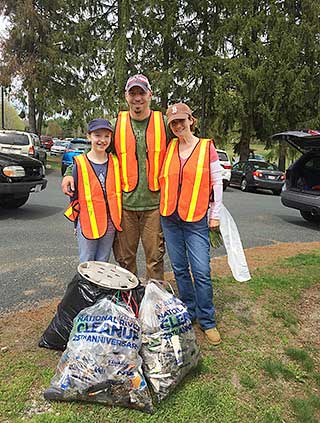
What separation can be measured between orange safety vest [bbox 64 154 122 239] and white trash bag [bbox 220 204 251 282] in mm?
814

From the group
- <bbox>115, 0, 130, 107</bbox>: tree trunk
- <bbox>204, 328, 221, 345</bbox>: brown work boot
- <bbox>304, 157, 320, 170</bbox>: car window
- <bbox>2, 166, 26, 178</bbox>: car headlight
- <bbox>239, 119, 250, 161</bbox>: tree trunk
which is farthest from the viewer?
<bbox>239, 119, 250, 161</bbox>: tree trunk

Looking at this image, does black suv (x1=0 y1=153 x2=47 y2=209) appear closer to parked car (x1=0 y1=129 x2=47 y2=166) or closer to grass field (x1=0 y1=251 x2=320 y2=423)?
grass field (x1=0 y1=251 x2=320 y2=423)

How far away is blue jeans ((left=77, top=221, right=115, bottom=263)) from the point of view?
9.93ft

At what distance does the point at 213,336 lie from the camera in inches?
122

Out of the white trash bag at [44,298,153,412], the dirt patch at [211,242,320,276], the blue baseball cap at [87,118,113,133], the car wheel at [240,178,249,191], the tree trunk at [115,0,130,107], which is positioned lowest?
the car wheel at [240,178,249,191]

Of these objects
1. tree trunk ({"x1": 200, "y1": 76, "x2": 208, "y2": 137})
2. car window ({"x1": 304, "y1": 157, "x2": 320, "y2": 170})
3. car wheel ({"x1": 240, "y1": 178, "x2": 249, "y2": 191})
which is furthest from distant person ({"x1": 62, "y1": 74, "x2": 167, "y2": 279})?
tree trunk ({"x1": 200, "y1": 76, "x2": 208, "y2": 137})

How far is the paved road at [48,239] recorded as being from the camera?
4172 millimetres

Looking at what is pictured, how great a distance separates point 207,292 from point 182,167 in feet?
3.05

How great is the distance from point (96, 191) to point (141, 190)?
33 centimetres

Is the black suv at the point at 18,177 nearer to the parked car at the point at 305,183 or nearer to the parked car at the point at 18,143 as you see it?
the parked car at the point at 305,183

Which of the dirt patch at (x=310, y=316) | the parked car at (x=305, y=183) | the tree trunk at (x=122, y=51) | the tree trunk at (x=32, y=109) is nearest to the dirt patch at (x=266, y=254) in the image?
the dirt patch at (x=310, y=316)

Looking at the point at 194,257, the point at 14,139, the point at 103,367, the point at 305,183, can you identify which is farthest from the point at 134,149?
the point at 14,139

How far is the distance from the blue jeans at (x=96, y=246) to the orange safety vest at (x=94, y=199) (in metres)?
0.06

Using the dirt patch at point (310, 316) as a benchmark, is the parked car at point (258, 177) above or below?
below
